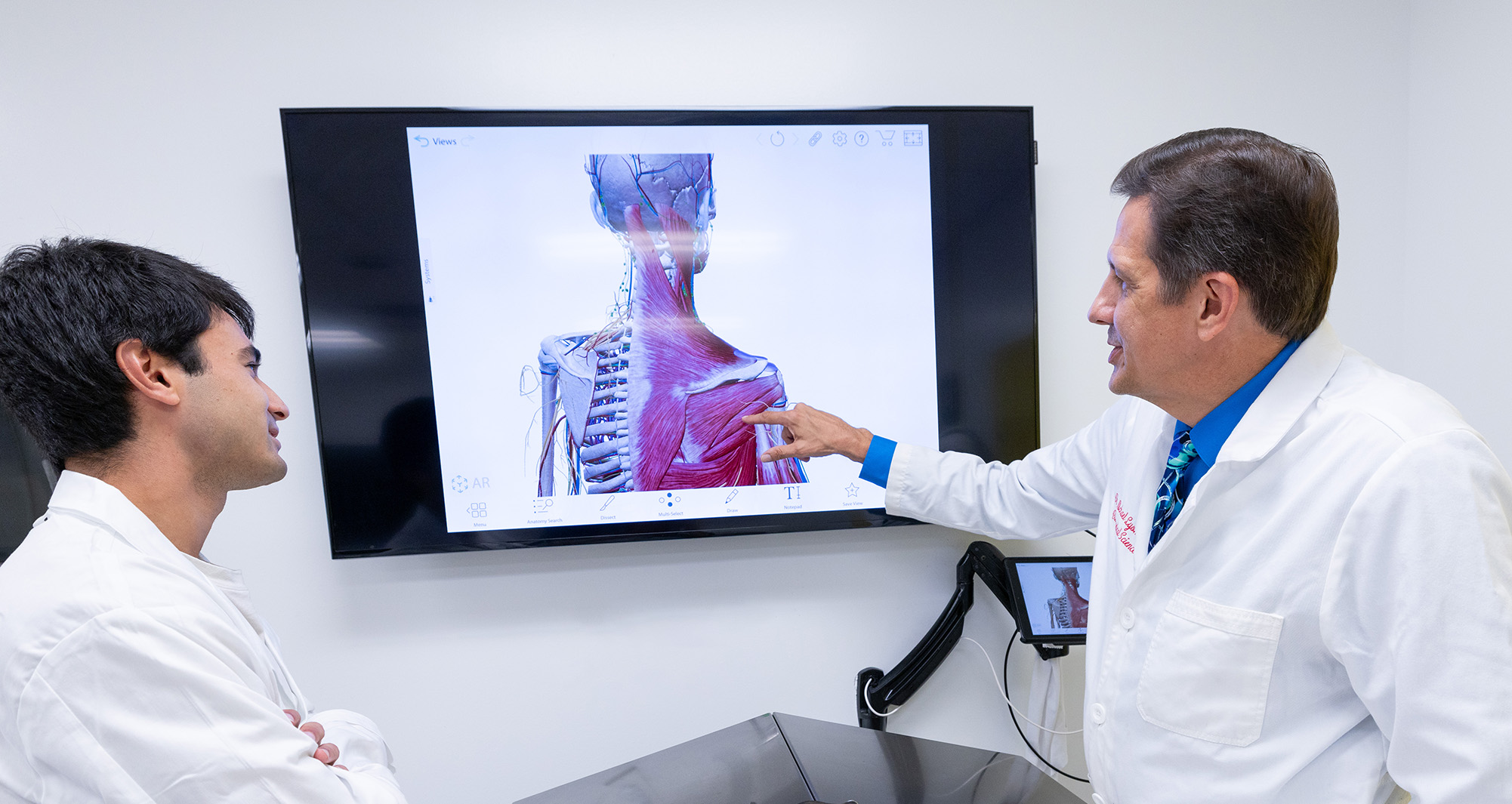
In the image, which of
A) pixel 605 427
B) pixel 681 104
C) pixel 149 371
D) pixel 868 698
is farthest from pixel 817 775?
pixel 681 104

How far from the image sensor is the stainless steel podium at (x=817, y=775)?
1368 mm

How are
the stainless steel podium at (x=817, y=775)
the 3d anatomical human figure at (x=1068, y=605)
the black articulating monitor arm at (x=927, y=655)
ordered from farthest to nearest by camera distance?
the black articulating monitor arm at (x=927, y=655) < the 3d anatomical human figure at (x=1068, y=605) < the stainless steel podium at (x=817, y=775)

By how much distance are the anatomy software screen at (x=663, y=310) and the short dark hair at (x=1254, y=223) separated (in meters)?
0.72

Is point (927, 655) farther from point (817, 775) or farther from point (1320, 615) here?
point (1320, 615)

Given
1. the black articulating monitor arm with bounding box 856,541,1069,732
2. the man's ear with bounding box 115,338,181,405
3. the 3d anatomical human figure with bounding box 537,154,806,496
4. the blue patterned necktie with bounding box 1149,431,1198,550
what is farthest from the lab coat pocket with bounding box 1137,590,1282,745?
the man's ear with bounding box 115,338,181,405

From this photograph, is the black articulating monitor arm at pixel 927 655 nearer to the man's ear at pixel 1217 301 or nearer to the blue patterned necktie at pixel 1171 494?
the blue patterned necktie at pixel 1171 494

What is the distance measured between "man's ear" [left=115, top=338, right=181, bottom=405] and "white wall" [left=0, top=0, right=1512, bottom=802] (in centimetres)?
76

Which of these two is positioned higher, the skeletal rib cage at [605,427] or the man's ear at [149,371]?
the man's ear at [149,371]

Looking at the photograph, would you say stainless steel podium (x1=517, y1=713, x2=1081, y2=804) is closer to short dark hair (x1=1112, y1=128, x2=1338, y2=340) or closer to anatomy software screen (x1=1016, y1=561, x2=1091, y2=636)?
anatomy software screen (x1=1016, y1=561, x2=1091, y2=636)

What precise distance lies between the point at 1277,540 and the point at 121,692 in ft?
4.59

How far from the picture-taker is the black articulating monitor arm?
70.9 inches

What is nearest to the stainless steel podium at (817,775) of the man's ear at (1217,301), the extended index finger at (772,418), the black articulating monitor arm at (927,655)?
the black articulating monitor arm at (927,655)

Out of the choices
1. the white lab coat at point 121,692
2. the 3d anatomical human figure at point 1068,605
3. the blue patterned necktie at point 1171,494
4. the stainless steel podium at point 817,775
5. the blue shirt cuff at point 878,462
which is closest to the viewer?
the white lab coat at point 121,692

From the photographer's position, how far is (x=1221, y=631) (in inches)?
39.6
